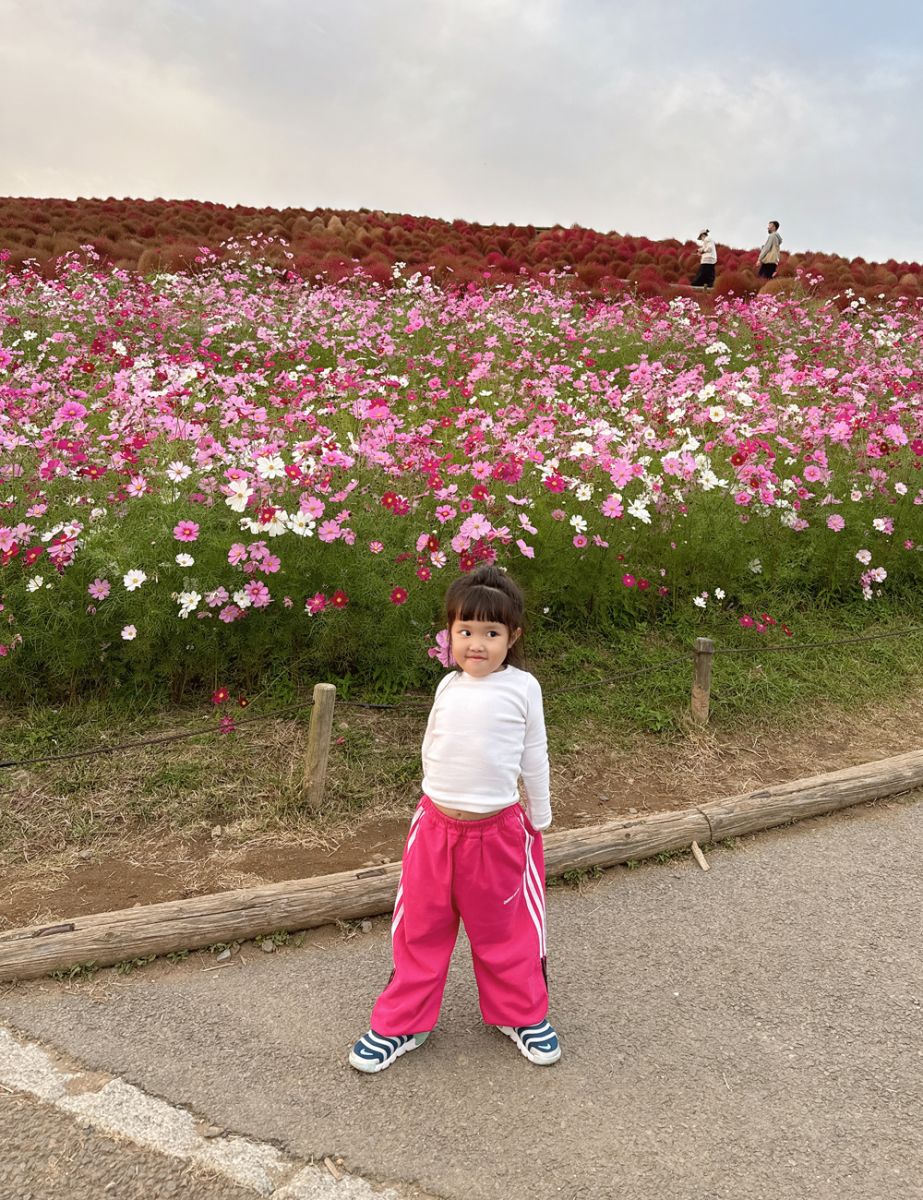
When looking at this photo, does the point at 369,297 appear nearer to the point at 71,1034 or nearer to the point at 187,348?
the point at 187,348

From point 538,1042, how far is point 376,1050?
0.39 meters

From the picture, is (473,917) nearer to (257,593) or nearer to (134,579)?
(257,593)

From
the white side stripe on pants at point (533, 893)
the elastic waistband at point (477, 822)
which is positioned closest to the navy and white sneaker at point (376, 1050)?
the white side stripe on pants at point (533, 893)

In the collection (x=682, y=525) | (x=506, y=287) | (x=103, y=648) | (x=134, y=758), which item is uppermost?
(x=506, y=287)

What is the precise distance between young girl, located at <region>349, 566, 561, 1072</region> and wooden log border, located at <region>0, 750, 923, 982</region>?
540 mm

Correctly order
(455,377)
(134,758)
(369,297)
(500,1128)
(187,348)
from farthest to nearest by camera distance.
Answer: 1. (369,297)
2. (455,377)
3. (187,348)
4. (134,758)
5. (500,1128)

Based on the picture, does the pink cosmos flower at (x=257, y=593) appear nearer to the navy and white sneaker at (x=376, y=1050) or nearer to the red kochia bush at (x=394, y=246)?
the navy and white sneaker at (x=376, y=1050)

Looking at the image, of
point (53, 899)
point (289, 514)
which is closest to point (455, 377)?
point (289, 514)

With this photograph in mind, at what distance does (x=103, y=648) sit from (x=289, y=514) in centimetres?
94

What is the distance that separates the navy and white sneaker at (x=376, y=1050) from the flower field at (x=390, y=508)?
4.97ft

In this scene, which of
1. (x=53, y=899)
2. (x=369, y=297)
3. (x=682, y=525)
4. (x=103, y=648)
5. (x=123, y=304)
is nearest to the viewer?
(x=53, y=899)

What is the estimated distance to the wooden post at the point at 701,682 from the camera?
3.78 meters

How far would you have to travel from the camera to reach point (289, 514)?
361cm

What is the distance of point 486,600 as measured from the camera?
6.49ft
